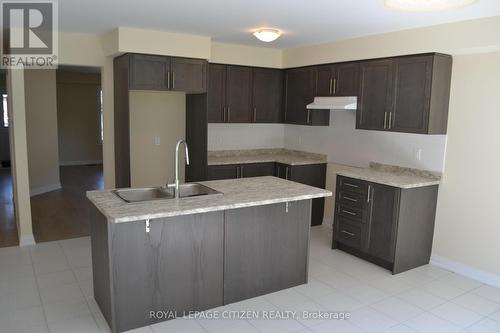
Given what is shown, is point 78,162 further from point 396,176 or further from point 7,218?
point 396,176

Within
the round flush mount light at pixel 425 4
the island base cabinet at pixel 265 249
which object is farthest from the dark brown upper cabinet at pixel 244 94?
the round flush mount light at pixel 425 4

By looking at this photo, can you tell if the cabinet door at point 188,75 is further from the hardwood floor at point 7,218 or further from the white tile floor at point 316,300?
the hardwood floor at point 7,218

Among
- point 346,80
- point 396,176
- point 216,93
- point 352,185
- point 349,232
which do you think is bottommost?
point 349,232

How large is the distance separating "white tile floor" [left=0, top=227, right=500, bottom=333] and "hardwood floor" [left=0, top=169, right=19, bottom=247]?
37cm

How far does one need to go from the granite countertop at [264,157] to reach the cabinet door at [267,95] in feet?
1.70

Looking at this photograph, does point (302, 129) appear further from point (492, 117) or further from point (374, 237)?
point (492, 117)

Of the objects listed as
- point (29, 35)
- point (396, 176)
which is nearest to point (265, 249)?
point (396, 176)

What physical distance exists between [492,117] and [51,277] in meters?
4.36

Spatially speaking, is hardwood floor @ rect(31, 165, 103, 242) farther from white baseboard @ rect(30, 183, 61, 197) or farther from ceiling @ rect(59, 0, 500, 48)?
ceiling @ rect(59, 0, 500, 48)

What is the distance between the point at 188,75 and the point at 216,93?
2.02 ft

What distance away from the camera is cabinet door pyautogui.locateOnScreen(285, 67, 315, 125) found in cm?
541

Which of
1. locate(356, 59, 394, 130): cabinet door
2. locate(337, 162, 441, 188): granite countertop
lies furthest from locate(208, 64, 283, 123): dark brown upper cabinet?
locate(337, 162, 441, 188): granite countertop

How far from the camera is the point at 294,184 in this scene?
3799 mm

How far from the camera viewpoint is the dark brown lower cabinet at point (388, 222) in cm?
398
